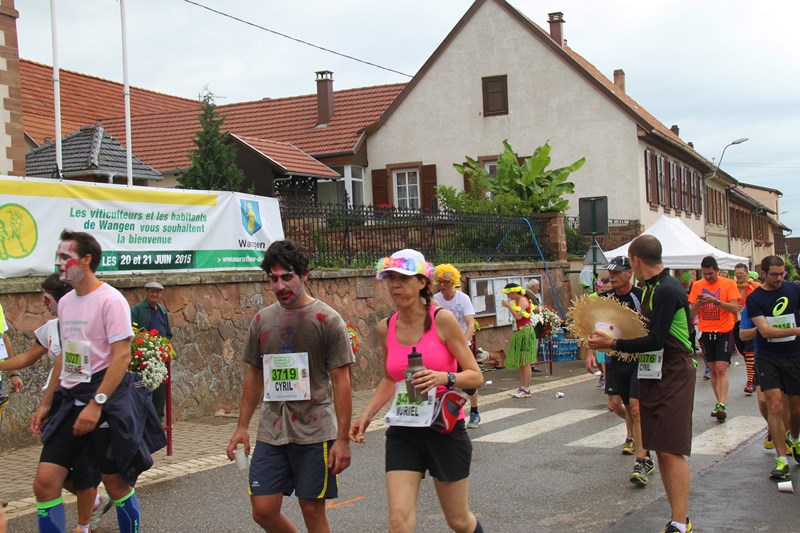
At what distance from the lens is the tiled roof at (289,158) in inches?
1145

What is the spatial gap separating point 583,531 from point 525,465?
8.09 ft

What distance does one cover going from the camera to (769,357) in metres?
8.11

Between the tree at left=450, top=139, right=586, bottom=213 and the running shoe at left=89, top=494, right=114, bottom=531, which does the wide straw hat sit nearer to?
the running shoe at left=89, top=494, right=114, bottom=531

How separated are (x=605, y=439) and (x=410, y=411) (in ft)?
19.2

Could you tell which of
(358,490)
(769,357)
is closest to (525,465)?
(358,490)

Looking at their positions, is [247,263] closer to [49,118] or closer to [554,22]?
[49,118]

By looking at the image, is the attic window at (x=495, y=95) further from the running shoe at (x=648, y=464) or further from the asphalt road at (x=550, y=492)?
the running shoe at (x=648, y=464)

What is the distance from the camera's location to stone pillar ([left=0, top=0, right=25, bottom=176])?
14.6m

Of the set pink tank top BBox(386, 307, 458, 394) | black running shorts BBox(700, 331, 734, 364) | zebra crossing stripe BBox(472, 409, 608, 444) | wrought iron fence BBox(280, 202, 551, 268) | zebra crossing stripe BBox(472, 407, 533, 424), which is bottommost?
zebra crossing stripe BBox(472, 407, 533, 424)

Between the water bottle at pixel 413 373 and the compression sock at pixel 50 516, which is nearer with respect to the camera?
the water bottle at pixel 413 373

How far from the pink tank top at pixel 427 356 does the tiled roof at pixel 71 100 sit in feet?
87.3

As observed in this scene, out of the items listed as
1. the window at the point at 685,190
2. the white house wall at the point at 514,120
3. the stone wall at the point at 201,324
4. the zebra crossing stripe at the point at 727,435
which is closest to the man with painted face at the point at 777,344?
the zebra crossing stripe at the point at 727,435

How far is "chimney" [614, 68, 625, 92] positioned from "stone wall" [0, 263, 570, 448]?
108 ft

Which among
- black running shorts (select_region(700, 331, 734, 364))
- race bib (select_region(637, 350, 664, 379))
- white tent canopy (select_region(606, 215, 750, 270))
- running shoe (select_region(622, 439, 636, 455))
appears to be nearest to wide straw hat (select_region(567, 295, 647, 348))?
race bib (select_region(637, 350, 664, 379))
